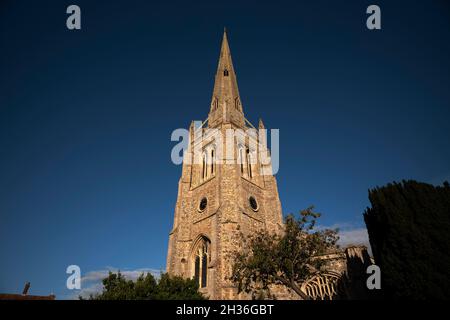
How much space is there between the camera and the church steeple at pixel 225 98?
1186 inches

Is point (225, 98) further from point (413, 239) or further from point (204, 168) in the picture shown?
point (413, 239)

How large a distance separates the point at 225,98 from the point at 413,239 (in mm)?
25938

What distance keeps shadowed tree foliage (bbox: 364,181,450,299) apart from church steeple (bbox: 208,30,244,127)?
18352mm

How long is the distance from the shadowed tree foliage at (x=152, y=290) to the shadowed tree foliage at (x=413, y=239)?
10.2 m

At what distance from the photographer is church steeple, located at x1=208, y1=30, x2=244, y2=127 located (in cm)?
3011

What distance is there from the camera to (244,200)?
79.4 ft

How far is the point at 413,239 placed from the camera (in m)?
10.6

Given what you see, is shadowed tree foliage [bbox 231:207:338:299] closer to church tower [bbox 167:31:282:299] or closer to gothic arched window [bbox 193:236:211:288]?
church tower [bbox 167:31:282:299]

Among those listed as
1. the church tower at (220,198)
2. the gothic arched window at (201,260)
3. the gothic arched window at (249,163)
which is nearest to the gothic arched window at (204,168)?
the church tower at (220,198)

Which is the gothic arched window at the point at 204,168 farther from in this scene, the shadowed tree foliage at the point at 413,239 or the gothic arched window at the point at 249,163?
the shadowed tree foliage at the point at 413,239

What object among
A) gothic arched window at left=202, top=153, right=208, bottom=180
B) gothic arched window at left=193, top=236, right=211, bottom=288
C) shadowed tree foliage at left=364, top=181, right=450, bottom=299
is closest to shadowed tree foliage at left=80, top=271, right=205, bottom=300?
gothic arched window at left=193, top=236, right=211, bottom=288

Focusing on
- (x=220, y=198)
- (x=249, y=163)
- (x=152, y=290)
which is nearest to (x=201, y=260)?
(x=220, y=198)
